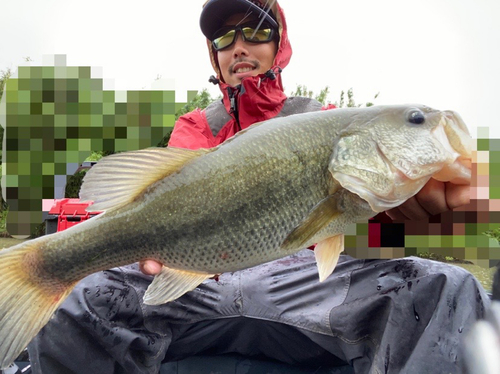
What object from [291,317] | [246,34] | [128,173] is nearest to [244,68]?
[246,34]

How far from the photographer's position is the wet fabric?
1.60 metres

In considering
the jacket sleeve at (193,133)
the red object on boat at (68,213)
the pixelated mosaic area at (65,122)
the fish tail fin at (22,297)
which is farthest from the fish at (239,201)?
the pixelated mosaic area at (65,122)

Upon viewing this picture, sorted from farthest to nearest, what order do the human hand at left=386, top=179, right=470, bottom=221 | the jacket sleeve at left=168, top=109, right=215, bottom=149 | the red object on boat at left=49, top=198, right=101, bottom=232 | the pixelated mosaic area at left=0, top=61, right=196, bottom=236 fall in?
the pixelated mosaic area at left=0, top=61, right=196, bottom=236 < the red object on boat at left=49, top=198, right=101, bottom=232 < the jacket sleeve at left=168, top=109, right=215, bottom=149 < the human hand at left=386, top=179, right=470, bottom=221

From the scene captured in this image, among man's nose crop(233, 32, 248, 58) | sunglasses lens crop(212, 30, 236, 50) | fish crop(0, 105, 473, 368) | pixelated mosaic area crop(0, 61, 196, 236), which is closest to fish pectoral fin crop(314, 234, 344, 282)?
fish crop(0, 105, 473, 368)

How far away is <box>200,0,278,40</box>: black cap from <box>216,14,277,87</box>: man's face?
48mm

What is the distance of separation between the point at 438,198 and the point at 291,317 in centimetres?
93

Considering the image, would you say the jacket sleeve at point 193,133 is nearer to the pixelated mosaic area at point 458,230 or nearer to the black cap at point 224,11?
the black cap at point 224,11

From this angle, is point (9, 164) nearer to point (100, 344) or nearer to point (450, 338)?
point (100, 344)

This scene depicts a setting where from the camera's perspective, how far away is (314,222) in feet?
4.57

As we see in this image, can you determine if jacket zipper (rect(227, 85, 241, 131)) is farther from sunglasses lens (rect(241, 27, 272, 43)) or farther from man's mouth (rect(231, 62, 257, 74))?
sunglasses lens (rect(241, 27, 272, 43))

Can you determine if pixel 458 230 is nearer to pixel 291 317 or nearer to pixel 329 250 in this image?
pixel 329 250

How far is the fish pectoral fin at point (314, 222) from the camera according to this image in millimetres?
1395

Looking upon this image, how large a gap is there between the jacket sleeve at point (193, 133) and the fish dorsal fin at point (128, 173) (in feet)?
4.08

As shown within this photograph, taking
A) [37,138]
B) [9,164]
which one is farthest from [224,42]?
[37,138]
